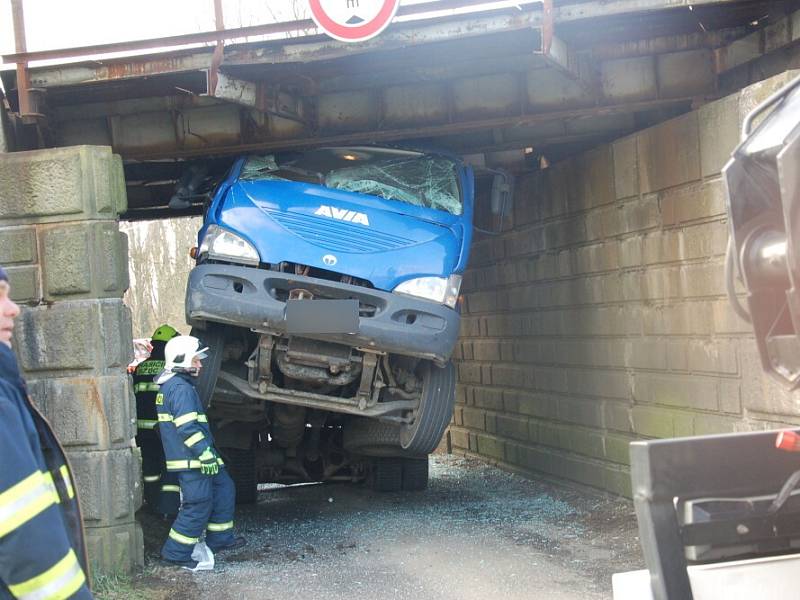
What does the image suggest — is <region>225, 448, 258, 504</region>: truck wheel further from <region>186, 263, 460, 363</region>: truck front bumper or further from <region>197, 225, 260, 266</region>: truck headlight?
<region>197, 225, 260, 266</region>: truck headlight

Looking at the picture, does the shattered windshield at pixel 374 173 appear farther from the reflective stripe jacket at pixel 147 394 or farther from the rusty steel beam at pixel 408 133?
the reflective stripe jacket at pixel 147 394

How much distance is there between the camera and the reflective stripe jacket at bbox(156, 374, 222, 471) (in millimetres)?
7406

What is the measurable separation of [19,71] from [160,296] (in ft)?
126

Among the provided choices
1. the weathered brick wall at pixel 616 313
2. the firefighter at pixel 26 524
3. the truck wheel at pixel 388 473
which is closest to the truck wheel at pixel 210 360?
the truck wheel at pixel 388 473

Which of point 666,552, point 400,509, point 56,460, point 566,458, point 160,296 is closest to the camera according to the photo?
point 666,552

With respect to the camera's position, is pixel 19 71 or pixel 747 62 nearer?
pixel 19 71

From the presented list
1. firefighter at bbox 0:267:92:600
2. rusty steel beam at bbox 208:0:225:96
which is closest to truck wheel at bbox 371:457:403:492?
rusty steel beam at bbox 208:0:225:96

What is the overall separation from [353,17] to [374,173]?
161cm

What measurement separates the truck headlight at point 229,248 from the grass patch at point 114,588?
89.0 inches

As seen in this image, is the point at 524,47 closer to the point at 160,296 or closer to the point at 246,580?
the point at 246,580

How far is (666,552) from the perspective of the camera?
249 cm

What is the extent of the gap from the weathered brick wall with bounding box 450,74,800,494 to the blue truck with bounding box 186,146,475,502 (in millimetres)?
1399

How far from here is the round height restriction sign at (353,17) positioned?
7254mm

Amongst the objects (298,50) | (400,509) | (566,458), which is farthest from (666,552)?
(566,458)
